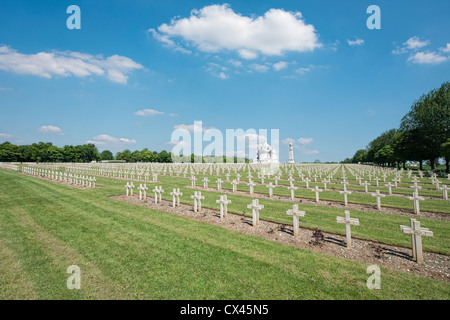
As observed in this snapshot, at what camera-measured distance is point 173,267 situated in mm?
4676

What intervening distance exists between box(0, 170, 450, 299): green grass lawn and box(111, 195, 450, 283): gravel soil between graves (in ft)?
1.43

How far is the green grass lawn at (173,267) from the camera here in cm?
381

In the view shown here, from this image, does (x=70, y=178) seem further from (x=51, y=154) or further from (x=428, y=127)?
(x=51, y=154)

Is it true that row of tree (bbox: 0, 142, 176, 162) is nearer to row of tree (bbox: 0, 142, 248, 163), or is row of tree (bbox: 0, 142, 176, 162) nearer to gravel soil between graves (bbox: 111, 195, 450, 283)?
row of tree (bbox: 0, 142, 248, 163)

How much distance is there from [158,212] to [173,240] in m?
3.71

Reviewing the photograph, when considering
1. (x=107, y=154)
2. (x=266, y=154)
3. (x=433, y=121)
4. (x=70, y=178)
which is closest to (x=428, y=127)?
(x=433, y=121)

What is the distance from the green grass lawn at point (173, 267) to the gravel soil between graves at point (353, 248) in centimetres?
44

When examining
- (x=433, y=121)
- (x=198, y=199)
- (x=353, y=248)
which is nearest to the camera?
(x=353, y=248)

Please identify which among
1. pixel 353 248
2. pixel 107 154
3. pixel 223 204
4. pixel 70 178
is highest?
pixel 107 154

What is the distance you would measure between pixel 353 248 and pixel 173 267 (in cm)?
496

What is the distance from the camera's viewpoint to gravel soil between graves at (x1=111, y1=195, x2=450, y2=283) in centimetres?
473

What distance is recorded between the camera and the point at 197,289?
12.8 feet

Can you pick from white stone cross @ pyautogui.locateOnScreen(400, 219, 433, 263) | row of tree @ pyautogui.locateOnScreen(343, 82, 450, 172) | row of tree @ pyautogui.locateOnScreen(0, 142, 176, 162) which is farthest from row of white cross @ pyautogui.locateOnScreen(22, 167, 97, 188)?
row of tree @ pyautogui.locateOnScreen(0, 142, 176, 162)

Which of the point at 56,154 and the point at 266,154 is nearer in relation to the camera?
the point at 266,154
